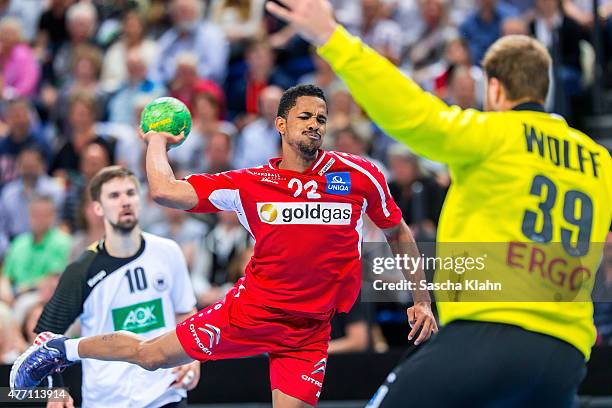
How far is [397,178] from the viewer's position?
10.9 m

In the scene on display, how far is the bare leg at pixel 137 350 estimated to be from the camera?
21.0ft

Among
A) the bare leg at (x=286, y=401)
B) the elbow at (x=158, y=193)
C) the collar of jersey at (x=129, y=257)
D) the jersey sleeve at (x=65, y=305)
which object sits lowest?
the bare leg at (x=286, y=401)

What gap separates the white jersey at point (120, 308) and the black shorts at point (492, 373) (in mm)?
3129

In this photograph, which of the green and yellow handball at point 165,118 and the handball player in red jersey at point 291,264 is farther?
the handball player in red jersey at point 291,264

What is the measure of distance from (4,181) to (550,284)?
9.20 meters

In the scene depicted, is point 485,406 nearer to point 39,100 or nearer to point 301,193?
point 301,193

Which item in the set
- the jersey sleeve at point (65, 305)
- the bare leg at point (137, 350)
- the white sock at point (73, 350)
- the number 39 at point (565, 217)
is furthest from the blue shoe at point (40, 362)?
the number 39 at point (565, 217)

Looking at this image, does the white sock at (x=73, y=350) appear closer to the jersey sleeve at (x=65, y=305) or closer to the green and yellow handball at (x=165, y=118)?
the jersey sleeve at (x=65, y=305)

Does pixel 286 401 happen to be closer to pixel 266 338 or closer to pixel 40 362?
pixel 266 338

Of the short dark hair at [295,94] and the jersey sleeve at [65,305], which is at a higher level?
the short dark hair at [295,94]

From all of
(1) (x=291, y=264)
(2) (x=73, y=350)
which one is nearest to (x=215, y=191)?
(1) (x=291, y=264)

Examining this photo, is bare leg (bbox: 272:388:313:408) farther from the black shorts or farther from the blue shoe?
the black shorts

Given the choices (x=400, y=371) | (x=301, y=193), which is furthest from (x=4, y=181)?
(x=400, y=371)

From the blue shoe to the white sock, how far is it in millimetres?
36
